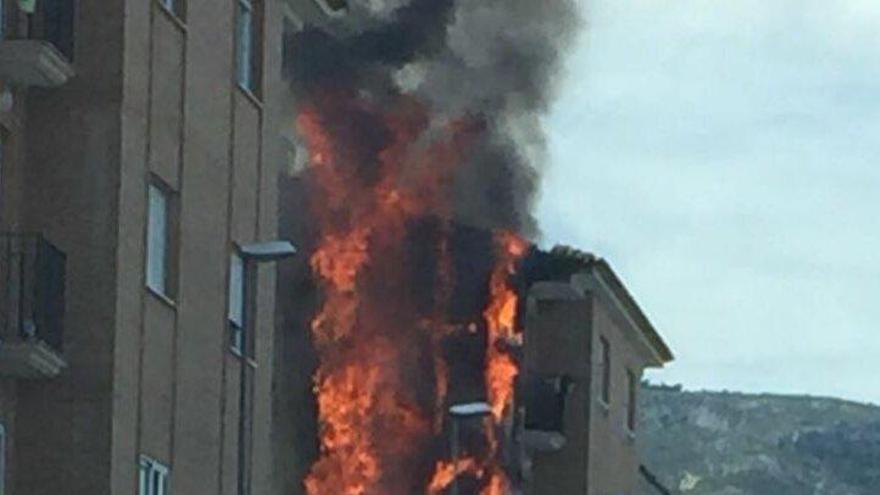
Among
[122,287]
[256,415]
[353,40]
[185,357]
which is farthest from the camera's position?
[353,40]

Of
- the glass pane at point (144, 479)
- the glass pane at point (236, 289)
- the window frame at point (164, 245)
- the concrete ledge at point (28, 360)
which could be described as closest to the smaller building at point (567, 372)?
the glass pane at point (236, 289)

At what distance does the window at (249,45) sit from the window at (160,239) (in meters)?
4.77

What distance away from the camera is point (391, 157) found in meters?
67.1

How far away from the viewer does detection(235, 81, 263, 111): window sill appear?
Answer: 165 ft

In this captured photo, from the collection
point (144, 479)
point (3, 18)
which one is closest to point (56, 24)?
point (3, 18)

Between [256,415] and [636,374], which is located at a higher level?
[636,374]

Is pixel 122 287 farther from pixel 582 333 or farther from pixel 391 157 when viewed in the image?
pixel 582 333

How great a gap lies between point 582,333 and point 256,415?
2756 cm

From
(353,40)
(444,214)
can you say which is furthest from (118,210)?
(444,214)

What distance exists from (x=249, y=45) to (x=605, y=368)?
1196 inches

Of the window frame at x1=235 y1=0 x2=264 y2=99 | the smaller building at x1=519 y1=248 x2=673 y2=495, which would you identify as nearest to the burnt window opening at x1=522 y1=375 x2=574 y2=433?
the smaller building at x1=519 y1=248 x2=673 y2=495

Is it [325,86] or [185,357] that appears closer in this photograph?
[185,357]

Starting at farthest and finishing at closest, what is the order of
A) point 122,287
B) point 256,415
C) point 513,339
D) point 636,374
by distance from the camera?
point 636,374 < point 513,339 < point 256,415 < point 122,287

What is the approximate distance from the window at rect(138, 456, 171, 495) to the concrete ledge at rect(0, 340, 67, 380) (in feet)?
9.66
